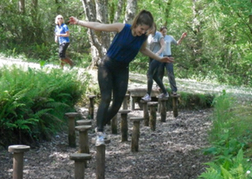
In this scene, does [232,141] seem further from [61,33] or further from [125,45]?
[61,33]

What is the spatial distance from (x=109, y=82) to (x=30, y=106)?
244cm

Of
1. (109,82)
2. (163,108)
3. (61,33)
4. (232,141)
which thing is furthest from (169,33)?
(232,141)

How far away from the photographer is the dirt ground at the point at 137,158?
6324 mm

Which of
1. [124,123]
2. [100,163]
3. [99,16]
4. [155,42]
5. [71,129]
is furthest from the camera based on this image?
[99,16]

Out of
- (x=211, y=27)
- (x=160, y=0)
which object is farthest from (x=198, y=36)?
(x=160, y=0)

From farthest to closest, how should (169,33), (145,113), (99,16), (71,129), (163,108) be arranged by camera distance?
(169,33) → (99,16) → (163,108) → (145,113) → (71,129)

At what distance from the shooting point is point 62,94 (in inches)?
359

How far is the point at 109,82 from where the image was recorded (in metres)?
6.19

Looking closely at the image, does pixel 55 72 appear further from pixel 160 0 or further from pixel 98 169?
pixel 160 0

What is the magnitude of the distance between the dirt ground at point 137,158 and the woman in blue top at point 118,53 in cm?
90

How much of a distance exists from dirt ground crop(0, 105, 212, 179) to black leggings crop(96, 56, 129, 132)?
0.95m

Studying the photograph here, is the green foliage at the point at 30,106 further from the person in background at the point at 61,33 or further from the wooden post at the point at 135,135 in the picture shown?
the person in background at the point at 61,33

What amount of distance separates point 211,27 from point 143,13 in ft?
53.0

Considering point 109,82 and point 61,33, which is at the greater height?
point 61,33
